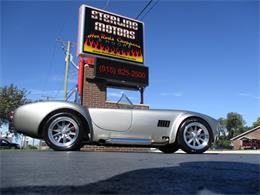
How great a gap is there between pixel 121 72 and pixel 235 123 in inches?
3007

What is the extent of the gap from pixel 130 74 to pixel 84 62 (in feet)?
6.68

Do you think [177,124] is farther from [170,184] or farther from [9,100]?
[9,100]

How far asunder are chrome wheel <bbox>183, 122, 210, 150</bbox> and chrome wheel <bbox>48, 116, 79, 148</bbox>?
2095mm

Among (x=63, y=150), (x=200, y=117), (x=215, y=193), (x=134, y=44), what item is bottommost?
(x=215, y=193)

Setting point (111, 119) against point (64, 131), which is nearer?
point (64, 131)

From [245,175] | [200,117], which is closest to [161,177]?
[245,175]

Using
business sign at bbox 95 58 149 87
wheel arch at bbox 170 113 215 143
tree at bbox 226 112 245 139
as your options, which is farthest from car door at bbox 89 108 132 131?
tree at bbox 226 112 245 139

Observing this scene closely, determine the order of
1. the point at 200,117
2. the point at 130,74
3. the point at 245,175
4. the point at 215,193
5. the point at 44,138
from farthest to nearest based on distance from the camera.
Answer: the point at 130,74 < the point at 200,117 < the point at 44,138 < the point at 245,175 < the point at 215,193

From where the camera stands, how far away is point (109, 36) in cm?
1523

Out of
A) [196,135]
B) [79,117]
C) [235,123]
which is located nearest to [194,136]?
[196,135]

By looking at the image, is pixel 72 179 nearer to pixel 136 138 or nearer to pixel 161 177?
pixel 161 177

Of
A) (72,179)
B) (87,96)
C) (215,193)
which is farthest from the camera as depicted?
(87,96)

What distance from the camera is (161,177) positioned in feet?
10.5

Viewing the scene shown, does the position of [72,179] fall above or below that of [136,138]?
below
